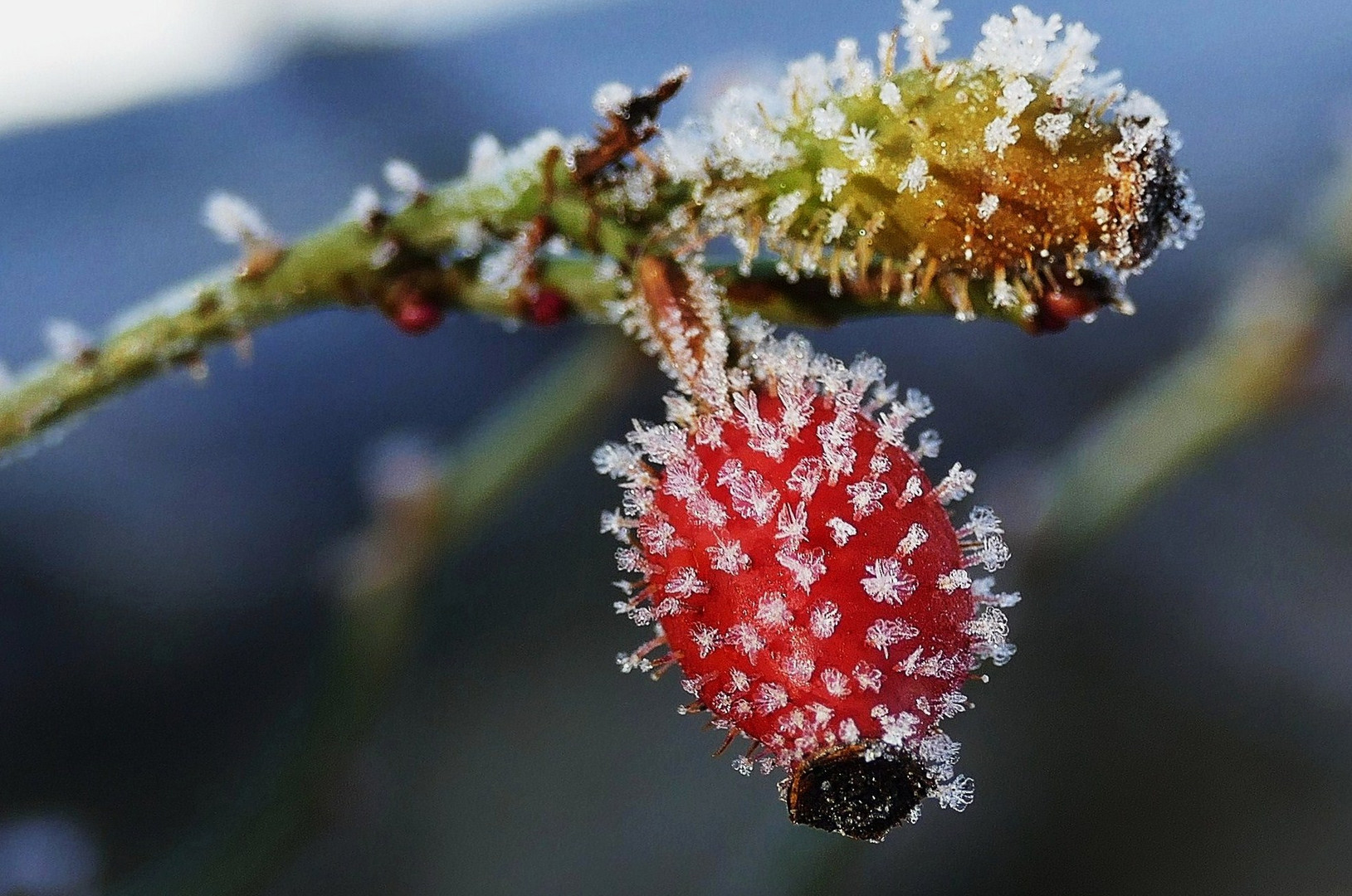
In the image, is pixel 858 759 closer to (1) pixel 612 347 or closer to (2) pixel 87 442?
(1) pixel 612 347

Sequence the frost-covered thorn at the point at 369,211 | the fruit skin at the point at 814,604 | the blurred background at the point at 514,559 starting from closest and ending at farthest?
1. the fruit skin at the point at 814,604
2. the frost-covered thorn at the point at 369,211
3. the blurred background at the point at 514,559

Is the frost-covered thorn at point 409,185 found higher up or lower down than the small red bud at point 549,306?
higher up

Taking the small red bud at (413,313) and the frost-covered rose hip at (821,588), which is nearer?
the frost-covered rose hip at (821,588)

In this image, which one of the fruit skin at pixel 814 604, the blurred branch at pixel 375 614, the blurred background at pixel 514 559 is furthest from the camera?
the blurred background at pixel 514 559

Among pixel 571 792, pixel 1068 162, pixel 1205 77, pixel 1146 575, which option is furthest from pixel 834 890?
pixel 1205 77

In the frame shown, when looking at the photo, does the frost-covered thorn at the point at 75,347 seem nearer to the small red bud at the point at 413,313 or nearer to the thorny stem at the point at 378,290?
the thorny stem at the point at 378,290

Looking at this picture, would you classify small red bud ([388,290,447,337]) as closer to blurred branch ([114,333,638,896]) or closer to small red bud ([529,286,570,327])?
small red bud ([529,286,570,327])

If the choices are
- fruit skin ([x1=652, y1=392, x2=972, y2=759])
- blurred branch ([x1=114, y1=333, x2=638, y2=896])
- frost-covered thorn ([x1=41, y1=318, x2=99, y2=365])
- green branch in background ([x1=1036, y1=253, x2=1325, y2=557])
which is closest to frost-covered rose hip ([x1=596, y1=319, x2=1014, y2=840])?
fruit skin ([x1=652, y1=392, x2=972, y2=759])

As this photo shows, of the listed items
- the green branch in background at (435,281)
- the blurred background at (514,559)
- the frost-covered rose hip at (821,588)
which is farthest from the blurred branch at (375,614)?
the frost-covered rose hip at (821,588)
